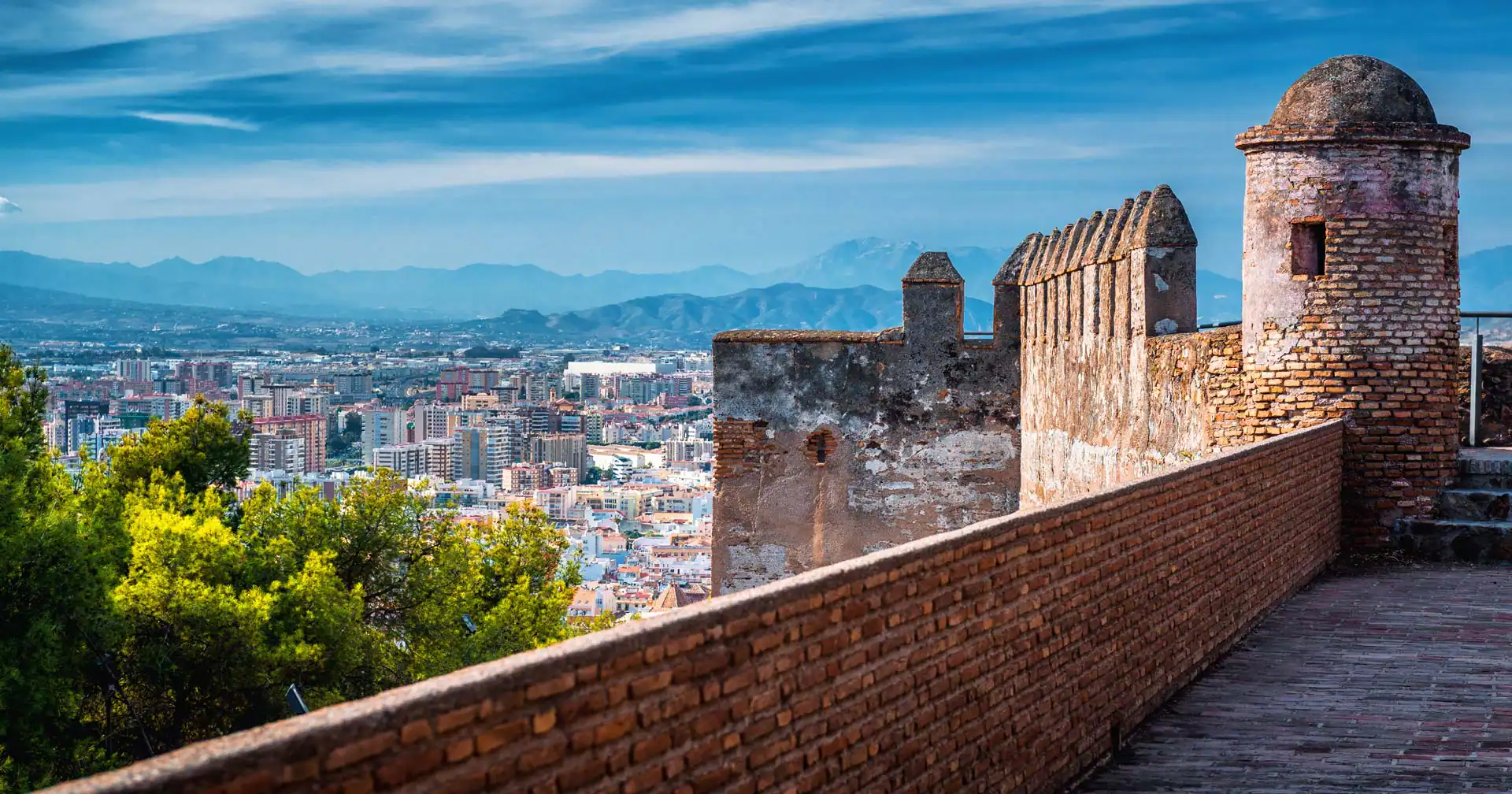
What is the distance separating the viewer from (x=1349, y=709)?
712cm

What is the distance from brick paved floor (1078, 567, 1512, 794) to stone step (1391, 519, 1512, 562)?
4.89 feet

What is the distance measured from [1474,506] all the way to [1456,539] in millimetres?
307

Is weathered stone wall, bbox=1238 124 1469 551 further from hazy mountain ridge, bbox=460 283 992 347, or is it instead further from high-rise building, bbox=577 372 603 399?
high-rise building, bbox=577 372 603 399

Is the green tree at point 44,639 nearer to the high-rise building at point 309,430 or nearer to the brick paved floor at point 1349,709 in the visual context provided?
the brick paved floor at point 1349,709

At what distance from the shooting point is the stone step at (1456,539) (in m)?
11.4

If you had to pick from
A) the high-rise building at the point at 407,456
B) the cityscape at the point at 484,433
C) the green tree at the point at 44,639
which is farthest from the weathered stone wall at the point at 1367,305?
the high-rise building at the point at 407,456

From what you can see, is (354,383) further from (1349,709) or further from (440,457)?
(1349,709)

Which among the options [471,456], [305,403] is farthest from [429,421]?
[471,456]

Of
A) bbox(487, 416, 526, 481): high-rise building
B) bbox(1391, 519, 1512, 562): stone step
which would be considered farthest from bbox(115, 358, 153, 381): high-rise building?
bbox(1391, 519, 1512, 562): stone step

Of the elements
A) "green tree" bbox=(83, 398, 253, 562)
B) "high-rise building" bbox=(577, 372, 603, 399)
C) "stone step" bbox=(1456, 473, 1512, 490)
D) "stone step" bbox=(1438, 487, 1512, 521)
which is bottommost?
"high-rise building" bbox=(577, 372, 603, 399)

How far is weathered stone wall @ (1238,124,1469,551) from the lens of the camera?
11.4m

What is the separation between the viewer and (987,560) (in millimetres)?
5590

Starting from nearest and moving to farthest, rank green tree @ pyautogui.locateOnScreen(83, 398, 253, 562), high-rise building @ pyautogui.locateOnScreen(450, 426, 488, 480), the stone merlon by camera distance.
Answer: the stone merlon < green tree @ pyautogui.locateOnScreen(83, 398, 253, 562) < high-rise building @ pyautogui.locateOnScreen(450, 426, 488, 480)

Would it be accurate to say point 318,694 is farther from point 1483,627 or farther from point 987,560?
point 987,560
